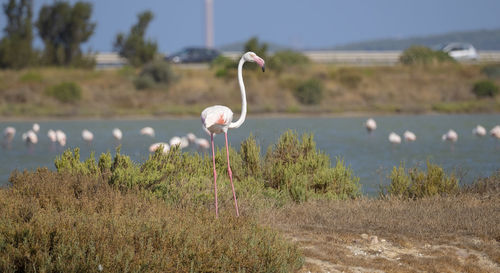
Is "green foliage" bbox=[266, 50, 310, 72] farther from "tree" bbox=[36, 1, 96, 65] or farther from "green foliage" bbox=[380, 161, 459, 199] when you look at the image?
"green foliage" bbox=[380, 161, 459, 199]

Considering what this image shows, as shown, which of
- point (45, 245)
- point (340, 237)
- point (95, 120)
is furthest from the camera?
point (95, 120)

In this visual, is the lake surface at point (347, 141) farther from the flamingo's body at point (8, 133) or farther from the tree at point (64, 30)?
the tree at point (64, 30)

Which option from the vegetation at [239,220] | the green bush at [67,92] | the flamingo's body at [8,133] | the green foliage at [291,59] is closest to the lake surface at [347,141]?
the flamingo's body at [8,133]

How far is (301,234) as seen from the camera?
28.5 feet

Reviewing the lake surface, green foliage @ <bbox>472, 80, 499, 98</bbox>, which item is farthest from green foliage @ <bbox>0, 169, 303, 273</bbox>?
green foliage @ <bbox>472, 80, 499, 98</bbox>

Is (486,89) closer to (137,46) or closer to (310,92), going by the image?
(310,92)

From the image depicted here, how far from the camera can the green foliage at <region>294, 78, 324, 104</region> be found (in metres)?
43.7

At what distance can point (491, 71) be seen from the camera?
4872 cm

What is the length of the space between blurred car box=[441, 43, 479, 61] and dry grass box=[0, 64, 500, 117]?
10.8 metres

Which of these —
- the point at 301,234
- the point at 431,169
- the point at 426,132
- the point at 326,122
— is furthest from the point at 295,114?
the point at 301,234

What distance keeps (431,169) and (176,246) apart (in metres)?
6.26

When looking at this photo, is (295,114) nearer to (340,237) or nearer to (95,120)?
(95,120)

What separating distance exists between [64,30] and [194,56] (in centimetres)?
998

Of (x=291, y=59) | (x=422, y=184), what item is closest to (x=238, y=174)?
(x=422, y=184)
